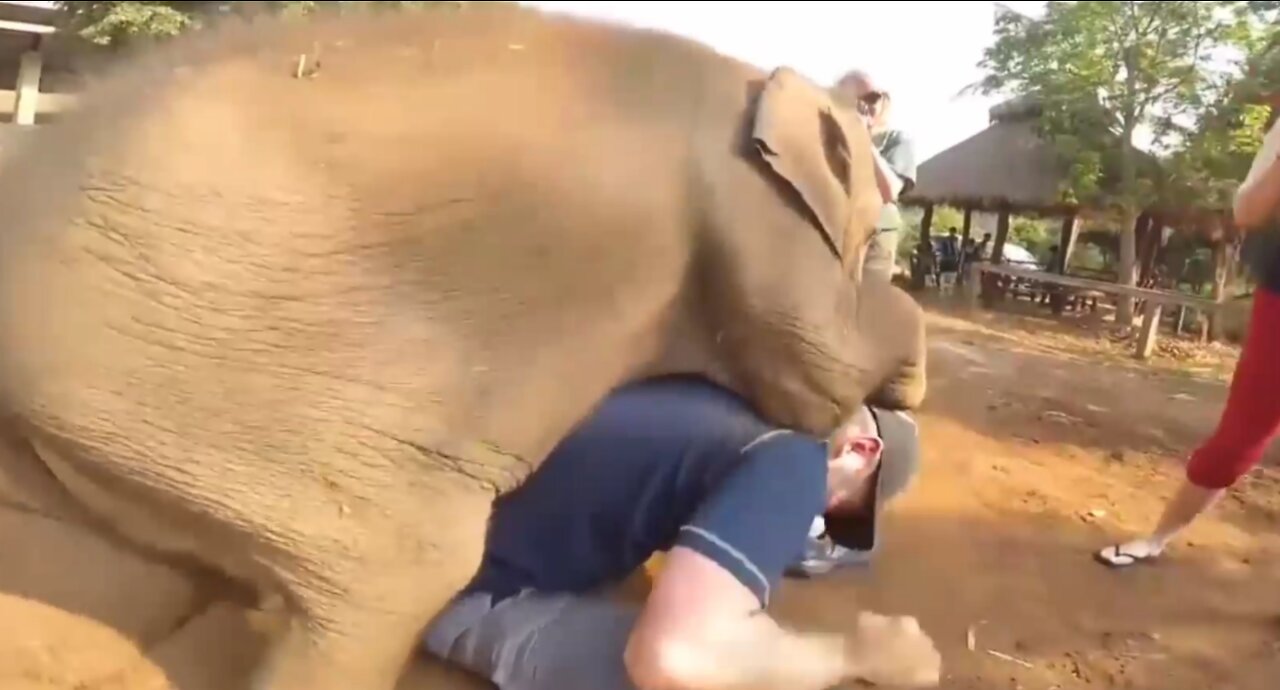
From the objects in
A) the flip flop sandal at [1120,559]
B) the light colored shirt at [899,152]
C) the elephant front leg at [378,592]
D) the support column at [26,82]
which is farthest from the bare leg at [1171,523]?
the support column at [26,82]

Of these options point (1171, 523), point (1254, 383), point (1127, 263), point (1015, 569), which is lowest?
point (1015, 569)

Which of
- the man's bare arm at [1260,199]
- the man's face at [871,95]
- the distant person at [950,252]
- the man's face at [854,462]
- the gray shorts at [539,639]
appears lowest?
the gray shorts at [539,639]

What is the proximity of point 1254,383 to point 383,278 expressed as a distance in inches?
42.5

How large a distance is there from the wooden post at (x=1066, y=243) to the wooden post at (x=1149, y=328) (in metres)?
0.18

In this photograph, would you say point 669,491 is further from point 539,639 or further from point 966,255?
point 966,255

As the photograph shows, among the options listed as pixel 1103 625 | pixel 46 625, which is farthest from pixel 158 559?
pixel 1103 625

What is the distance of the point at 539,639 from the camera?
2.89 ft

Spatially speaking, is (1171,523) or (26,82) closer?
(1171,523)

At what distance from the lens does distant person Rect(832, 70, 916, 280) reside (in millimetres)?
1539

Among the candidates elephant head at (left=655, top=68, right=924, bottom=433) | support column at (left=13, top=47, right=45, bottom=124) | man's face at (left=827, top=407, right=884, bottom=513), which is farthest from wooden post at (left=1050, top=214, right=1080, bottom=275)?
support column at (left=13, top=47, right=45, bottom=124)

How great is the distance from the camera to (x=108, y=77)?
753 mm

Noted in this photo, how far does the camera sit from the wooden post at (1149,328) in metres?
1.65

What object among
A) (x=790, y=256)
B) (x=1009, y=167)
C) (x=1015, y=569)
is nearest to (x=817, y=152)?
(x=790, y=256)

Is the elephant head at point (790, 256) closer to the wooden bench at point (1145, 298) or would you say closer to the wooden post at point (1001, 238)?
the wooden bench at point (1145, 298)
